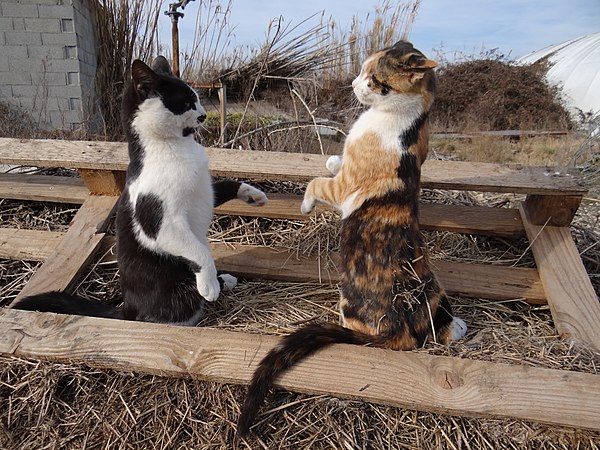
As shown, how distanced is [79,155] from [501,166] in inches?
87.1

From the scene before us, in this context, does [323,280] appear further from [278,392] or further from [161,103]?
[161,103]

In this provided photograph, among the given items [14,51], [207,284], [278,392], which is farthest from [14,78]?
[278,392]

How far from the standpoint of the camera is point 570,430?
1189 mm

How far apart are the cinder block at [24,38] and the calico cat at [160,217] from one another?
6721mm

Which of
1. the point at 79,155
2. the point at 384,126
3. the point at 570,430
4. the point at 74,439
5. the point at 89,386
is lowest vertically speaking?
the point at 74,439

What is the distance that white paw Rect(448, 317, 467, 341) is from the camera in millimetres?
1614

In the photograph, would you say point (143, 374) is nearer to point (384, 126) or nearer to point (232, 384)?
point (232, 384)

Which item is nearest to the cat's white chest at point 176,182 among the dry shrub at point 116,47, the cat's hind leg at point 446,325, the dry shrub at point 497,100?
the cat's hind leg at point 446,325

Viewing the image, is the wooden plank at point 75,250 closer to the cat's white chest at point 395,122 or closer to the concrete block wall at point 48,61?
the cat's white chest at point 395,122

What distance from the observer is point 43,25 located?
671 cm

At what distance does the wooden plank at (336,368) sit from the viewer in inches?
45.9

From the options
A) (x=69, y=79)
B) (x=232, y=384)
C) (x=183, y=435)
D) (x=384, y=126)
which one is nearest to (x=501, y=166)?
(x=384, y=126)

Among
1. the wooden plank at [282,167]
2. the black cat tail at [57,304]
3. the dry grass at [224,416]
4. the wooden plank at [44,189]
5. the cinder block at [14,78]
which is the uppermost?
the wooden plank at [282,167]

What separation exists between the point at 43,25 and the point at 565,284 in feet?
26.8
